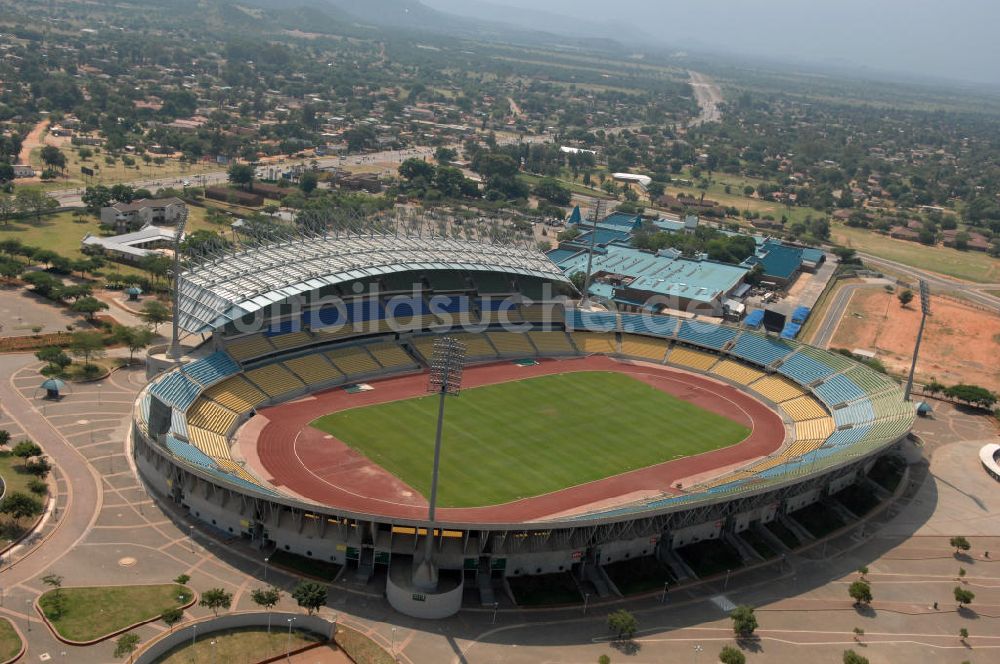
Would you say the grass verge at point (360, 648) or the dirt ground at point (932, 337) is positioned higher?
the grass verge at point (360, 648)

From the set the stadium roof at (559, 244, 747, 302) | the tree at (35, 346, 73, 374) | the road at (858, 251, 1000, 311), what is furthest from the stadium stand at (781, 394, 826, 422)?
the road at (858, 251, 1000, 311)

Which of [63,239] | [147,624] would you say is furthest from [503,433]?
[63,239]

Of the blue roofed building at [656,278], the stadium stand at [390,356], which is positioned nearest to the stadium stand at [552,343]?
the stadium stand at [390,356]

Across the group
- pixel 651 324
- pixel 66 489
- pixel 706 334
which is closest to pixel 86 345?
pixel 66 489

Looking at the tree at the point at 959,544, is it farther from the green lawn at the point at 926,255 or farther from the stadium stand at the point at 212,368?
the green lawn at the point at 926,255

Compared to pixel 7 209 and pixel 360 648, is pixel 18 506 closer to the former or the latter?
pixel 360 648
